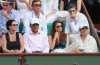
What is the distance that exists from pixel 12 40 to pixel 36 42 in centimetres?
52

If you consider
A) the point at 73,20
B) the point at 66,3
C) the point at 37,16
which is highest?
the point at 66,3

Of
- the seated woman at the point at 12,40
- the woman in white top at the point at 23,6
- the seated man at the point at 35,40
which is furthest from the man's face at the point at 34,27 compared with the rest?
the woman in white top at the point at 23,6

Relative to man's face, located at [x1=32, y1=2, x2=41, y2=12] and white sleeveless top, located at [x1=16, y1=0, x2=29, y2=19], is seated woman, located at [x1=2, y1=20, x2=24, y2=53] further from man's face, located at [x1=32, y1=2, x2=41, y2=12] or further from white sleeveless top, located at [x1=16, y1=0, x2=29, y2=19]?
white sleeveless top, located at [x1=16, y1=0, x2=29, y2=19]

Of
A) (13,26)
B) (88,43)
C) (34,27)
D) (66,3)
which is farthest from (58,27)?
(66,3)

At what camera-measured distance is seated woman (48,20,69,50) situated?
8.70m

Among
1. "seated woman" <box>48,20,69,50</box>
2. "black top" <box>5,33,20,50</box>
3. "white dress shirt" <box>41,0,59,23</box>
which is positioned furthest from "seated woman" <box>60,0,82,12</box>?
"black top" <box>5,33,20,50</box>

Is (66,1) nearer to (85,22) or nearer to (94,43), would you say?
(85,22)

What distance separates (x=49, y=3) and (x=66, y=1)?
1.63 ft

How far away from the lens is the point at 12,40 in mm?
8281

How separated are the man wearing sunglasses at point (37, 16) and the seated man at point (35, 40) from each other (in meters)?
0.22

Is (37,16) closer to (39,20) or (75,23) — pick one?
(39,20)

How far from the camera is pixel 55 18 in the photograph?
31.4ft
